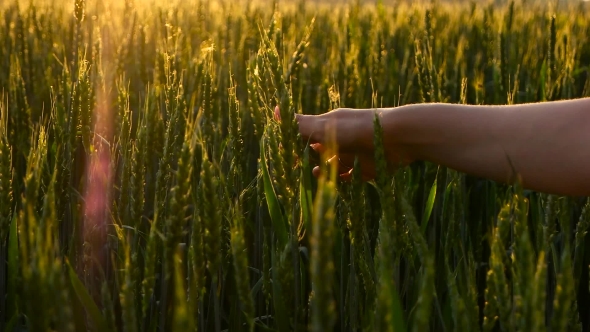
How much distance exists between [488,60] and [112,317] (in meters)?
2.48

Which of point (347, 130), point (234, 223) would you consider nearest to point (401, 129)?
point (347, 130)

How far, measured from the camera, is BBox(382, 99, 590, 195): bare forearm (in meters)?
0.98

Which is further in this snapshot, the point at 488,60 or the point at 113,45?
the point at 488,60

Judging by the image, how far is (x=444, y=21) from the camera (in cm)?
406

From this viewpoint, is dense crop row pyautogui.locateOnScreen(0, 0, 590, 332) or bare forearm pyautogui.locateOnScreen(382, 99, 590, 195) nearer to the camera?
dense crop row pyautogui.locateOnScreen(0, 0, 590, 332)

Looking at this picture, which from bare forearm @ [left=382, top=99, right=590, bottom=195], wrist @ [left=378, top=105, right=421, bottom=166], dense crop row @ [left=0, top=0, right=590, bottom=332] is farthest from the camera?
wrist @ [left=378, top=105, right=421, bottom=166]

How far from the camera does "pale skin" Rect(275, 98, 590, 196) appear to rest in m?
0.98

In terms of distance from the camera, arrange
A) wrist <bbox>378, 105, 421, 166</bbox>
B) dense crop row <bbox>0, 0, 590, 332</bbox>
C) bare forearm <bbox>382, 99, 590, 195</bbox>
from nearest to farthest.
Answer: dense crop row <bbox>0, 0, 590, 332</bbox> → bare forearm <bbox>382, 99, 590, 195</bbox> → wrist <bbox>378, 105, 421, 166</bbox>

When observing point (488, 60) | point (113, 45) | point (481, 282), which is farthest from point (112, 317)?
point (488, 60)

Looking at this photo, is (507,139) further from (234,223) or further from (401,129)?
(234,223)

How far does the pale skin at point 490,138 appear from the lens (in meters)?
0.98

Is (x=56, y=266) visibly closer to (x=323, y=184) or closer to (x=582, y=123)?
(x=323, y=184)

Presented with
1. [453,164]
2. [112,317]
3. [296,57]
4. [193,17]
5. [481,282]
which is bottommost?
[481,282]

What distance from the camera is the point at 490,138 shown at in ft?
3.47
